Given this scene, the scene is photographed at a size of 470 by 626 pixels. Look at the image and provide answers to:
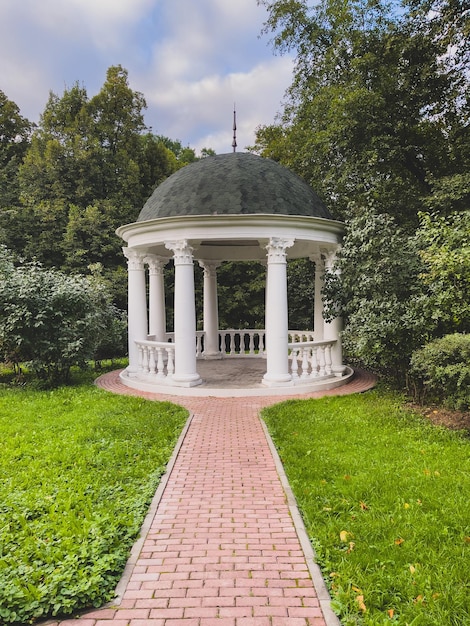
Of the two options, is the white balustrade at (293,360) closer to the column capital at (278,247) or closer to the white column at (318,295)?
the white column at (318,295)

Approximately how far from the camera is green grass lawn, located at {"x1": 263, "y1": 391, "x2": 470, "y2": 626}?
142 inches

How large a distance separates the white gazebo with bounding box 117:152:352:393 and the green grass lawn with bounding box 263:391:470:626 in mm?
3437

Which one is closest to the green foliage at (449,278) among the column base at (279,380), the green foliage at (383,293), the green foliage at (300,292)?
the green foliage at (383,293)

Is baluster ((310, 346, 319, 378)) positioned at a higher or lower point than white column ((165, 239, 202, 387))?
lower

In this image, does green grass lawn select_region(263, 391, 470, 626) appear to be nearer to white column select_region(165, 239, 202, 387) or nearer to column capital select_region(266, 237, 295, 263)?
white column select_region(165, 239, 202, 387)

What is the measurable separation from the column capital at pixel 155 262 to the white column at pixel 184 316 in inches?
155

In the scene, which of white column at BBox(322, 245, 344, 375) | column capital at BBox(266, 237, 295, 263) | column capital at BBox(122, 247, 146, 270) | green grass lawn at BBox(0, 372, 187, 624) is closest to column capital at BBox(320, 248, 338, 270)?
white column at BBox(322, 245, 344, 375)

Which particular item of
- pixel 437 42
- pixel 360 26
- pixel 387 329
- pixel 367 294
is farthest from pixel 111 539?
pixel 360 26

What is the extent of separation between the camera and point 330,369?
1295 centimetres

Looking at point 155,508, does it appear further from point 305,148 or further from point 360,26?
point 360,26

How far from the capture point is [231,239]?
1174 cm

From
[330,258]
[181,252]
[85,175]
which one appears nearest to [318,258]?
[330,258]

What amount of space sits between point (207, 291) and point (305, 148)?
6603 millimetres

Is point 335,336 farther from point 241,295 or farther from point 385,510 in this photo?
point 241,295
